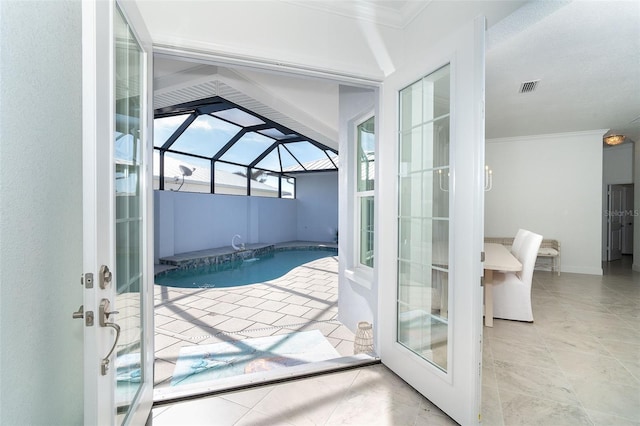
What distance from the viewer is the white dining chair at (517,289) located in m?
3.25

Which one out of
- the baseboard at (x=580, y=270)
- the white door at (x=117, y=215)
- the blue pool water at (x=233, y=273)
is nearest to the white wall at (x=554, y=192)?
the baseboard at (x=580, y=270)

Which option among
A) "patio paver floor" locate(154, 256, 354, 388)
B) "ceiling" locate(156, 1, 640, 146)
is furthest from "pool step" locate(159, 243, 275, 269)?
"ceiling" locate(156, 1, 640, 146)

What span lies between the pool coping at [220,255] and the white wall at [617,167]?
298 inches

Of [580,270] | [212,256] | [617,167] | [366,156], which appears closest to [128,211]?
[366,156]

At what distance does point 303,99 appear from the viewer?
161 inches

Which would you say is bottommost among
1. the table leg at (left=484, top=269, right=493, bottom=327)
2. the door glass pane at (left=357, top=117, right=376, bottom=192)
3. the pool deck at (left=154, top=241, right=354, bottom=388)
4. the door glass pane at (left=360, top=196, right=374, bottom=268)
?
the pool deck at (left=154, top=241, right=354, bottom=388)

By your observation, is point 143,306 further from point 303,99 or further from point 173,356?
point 303,99

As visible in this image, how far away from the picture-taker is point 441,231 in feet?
6.00

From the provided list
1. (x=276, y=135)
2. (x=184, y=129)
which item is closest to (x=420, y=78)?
(x=184, y=129)

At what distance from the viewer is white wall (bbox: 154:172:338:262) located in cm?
751

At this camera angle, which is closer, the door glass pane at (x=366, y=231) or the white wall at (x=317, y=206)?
the door glass pane at (x=366, y=231)

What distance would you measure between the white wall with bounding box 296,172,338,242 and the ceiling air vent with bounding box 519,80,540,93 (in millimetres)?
8306

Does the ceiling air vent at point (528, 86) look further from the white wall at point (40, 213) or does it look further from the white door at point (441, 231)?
the white wall at point (40, 213)

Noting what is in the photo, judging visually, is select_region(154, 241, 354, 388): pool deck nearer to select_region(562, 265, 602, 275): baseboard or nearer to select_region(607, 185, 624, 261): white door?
select_region(562, 265, 602, 275): baseboard
